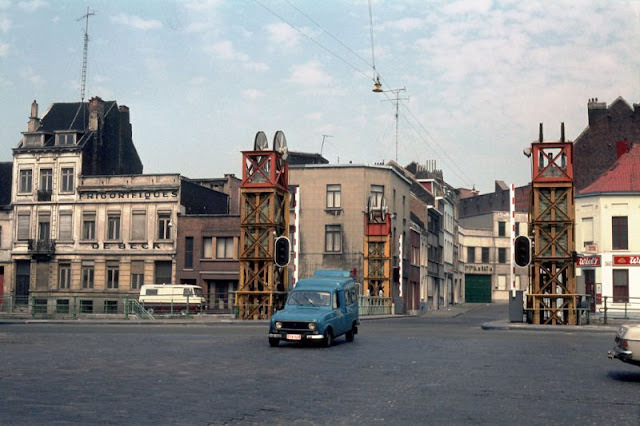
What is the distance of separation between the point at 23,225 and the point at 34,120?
8.16 metres

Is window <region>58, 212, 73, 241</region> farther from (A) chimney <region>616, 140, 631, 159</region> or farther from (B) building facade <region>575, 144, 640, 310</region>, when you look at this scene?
(A) chimney <region>616, 140, 631, 159</region>

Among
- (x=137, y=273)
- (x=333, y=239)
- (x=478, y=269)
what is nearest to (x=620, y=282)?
(x=333, y=239)

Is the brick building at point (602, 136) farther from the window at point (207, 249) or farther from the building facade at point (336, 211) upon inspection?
the window at point (207, 249)

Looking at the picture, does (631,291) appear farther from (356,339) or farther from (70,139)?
(70,139)

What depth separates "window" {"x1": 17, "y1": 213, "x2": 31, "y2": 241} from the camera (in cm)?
6209

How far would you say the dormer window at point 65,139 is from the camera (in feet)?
205

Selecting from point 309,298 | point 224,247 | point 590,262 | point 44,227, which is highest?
point 44,227

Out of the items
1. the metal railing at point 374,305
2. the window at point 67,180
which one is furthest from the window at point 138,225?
the metal railing at point 374,305

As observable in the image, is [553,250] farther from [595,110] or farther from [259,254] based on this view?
[595,110]

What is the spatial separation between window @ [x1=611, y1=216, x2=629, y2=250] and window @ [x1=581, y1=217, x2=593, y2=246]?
1.44 m

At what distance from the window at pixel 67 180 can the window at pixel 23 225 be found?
336 cm

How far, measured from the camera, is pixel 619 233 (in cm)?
5322

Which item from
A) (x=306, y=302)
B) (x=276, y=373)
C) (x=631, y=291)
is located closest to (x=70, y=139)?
(x=631, y=291)

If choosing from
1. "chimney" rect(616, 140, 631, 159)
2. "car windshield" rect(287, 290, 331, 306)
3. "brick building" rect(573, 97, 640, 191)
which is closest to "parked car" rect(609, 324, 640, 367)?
"car windshield" rect(287, 290, 331, 306)
